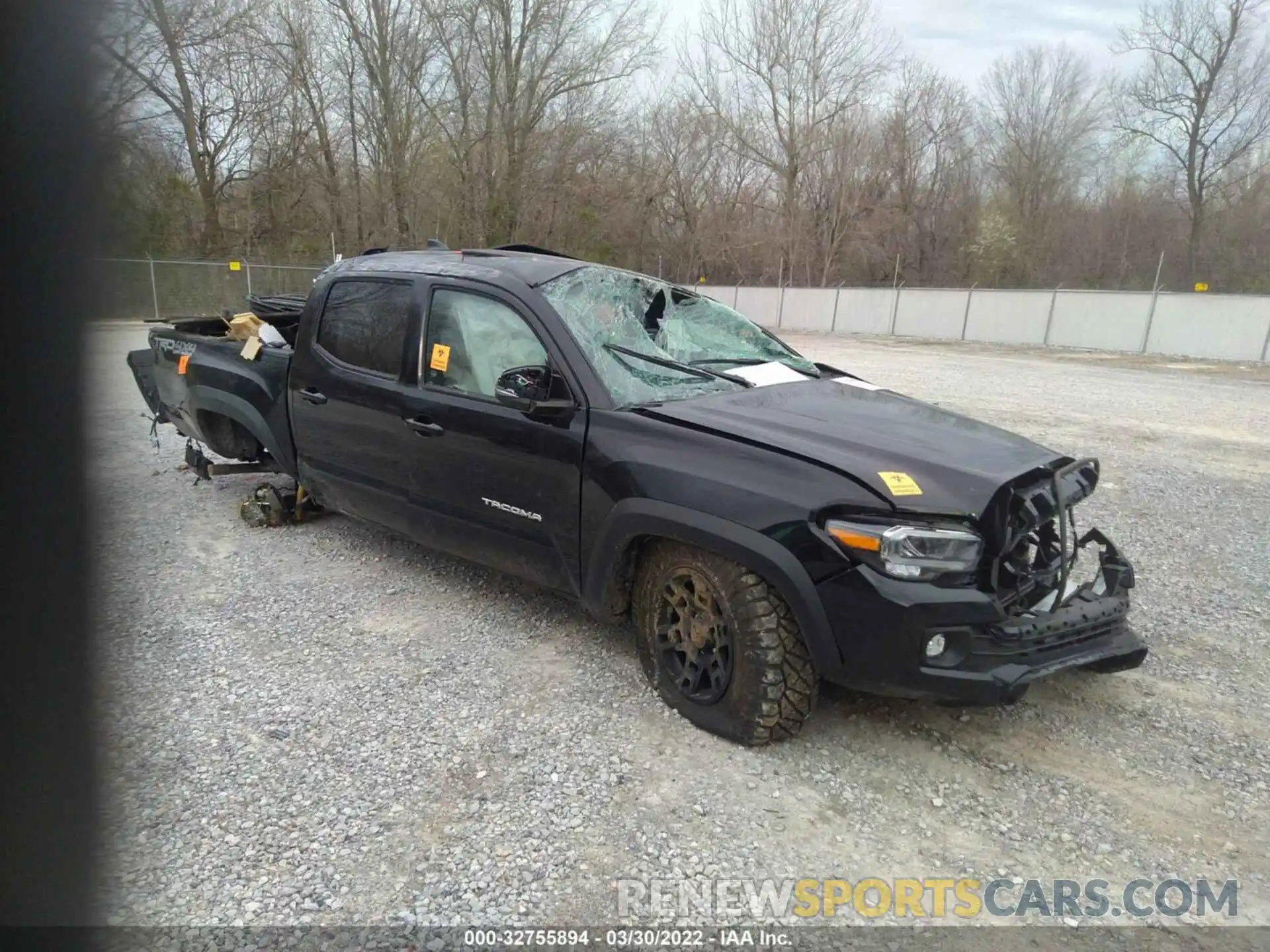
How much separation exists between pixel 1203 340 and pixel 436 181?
2658cm

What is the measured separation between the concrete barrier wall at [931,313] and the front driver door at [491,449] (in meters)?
28.2

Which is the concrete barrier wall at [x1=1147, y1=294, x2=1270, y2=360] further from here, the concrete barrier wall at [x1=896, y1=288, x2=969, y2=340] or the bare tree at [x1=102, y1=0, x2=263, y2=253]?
the bare tree at [x1=102, y1=0, x2=263, y2=253]

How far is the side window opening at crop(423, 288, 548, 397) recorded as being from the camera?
143 inches

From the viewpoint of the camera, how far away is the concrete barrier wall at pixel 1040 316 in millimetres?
21484

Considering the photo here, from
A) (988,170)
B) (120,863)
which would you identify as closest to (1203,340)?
(988,170)

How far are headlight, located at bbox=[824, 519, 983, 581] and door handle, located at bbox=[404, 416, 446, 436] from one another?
2.05 metres

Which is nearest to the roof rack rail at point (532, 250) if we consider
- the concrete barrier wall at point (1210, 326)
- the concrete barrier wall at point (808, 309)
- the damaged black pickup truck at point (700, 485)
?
the damaged black pickup truck at point (700, 485)

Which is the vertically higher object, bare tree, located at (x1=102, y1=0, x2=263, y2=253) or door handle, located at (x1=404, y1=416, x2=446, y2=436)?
bare tree, located at (x1=102, y1=0, x2=263, y2=253)

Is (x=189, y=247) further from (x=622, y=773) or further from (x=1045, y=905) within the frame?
(x=1045, y=905)

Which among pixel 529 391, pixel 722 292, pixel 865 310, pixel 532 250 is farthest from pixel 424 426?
pixel 722 292

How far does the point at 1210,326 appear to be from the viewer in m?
21.8

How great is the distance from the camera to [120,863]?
7.61 ft

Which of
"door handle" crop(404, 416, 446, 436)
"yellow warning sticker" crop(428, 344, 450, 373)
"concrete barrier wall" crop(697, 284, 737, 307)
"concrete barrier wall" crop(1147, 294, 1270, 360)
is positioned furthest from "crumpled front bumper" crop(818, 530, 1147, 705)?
"concrete barrier wall" crop(697, 284, 737, 307)

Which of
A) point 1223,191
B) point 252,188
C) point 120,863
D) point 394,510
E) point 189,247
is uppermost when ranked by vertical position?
point 1223,191
